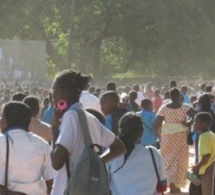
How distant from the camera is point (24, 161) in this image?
5.72 m

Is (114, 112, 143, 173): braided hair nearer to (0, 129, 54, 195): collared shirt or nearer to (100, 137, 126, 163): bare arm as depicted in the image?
(100, 137, 126, 163): bare arm

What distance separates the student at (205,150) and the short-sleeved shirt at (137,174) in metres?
2.88

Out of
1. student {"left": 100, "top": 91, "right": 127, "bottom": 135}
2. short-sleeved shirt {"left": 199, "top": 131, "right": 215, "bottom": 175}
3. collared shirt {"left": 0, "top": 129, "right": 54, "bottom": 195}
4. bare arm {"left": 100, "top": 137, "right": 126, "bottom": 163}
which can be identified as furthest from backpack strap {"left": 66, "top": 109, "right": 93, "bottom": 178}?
short-sleeved shirt {"left": 199, "top": 131, "right": 215, "bottom": 175}

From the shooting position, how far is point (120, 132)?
6.26m

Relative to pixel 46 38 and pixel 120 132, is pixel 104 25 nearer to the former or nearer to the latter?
pixel 46 38

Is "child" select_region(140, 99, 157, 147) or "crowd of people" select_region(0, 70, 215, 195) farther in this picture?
"child" select_region(140, 99, 157, 147)

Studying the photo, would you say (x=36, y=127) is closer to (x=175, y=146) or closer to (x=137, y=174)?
(x=137, y=174)

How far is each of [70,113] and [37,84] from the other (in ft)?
68.9

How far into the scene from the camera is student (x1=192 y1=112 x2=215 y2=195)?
9.09 m

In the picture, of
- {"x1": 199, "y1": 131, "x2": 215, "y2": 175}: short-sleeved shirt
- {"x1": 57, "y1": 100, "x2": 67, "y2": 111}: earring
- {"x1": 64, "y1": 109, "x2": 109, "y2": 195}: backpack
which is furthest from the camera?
{"x1": 199, "y1": 131, "x2": 215, "y2": 175}: short-sleeved shirt

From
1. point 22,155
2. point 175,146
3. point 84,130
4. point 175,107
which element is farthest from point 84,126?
point 175,146

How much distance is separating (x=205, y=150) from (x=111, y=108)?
1.16 metres

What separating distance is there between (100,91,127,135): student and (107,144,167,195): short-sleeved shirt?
295 cm

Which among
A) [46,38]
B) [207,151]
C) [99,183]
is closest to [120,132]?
[99,183]
